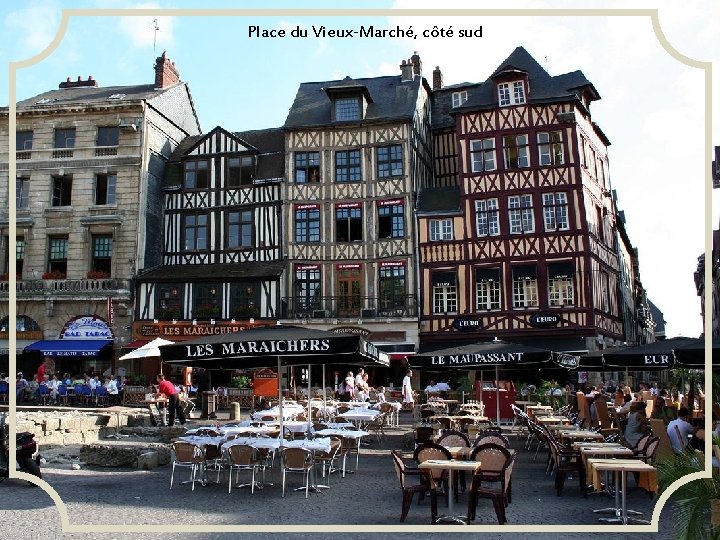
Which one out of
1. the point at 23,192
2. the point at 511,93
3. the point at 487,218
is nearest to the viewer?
the point at 487,218

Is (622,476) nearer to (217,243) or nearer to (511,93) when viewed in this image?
(511,93)

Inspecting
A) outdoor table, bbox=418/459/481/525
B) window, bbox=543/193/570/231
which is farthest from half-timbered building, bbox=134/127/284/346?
outdoor table, bbox=418/459/481/525

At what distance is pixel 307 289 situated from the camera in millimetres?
30688

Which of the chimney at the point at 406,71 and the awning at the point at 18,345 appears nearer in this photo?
the awning at the point at 18,345

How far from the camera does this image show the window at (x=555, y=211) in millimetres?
28828

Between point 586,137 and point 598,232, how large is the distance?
12.9 feet

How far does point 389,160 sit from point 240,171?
6.53 metres

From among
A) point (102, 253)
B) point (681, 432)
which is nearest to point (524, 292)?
point (102, 253)

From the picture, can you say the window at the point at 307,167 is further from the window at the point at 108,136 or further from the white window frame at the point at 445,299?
the window at the point at 108,136

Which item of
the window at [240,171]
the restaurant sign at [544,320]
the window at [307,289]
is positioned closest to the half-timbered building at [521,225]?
the restaurant sign at [544,320]

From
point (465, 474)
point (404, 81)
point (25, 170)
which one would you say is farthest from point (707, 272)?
point (25, 170)

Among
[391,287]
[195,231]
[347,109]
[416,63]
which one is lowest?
[391,287]

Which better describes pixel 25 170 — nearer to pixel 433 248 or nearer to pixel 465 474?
pixel 433 248

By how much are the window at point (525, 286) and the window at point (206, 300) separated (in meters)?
12.0
